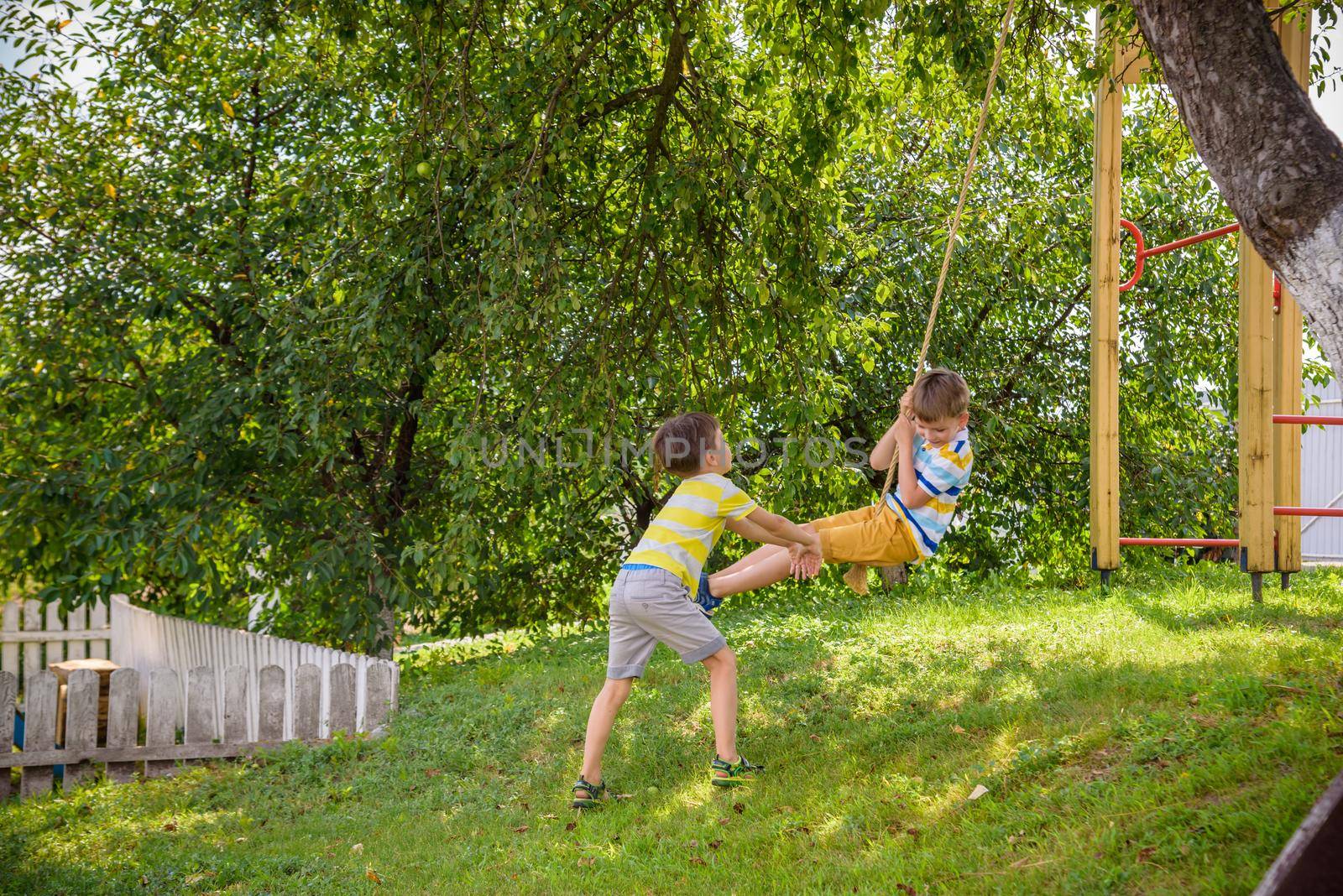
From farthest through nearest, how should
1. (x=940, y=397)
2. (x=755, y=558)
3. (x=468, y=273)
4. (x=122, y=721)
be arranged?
1. (x=468, y=273)
2. (x=122, y=721)
3. (x=755, y=558)
4. (x=940, y=397)

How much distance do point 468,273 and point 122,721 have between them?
379cm

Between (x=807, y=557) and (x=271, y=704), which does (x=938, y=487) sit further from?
(x=271, y=704)

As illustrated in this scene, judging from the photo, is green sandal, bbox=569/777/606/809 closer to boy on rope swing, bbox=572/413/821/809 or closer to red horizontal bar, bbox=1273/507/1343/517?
boy on rope swing, bbox=572/413/821/809

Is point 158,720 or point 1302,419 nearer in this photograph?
point 1302,419

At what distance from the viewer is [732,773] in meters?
4.63

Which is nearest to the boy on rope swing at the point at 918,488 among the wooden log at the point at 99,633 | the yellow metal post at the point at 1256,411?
the yellow metal post at the point at 1256,411

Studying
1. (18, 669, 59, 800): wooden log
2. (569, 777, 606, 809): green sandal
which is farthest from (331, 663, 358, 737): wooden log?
(569, 777, 606, 809): green sandal

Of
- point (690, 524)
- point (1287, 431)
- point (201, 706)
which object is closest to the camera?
point (690, 524)

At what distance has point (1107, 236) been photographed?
7043 millimetres

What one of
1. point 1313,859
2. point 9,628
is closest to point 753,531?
point 1313,859

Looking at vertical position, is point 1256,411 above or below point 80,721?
above

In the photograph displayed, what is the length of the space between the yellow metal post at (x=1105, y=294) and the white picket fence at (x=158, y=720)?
5.01m

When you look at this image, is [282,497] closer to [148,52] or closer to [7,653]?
[148,52]

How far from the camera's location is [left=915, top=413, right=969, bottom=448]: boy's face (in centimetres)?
483
